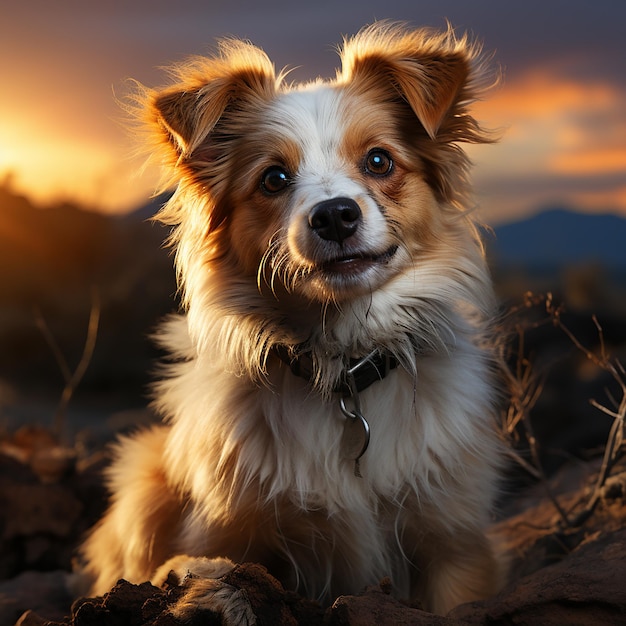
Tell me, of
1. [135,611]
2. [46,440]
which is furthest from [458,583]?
[46,440]

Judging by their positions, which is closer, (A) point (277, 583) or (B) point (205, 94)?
(A) point (277, 583)

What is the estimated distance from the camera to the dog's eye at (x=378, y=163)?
3.20 m

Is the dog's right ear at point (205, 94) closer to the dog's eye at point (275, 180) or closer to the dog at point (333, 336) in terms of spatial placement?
the dog at point (333, 336)

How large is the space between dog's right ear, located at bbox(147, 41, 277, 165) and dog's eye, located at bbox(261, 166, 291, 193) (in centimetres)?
30

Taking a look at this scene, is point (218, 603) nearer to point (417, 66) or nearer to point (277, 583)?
point (277, 583)

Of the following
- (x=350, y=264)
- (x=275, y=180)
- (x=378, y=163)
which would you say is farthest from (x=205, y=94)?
(x=350, y=264)

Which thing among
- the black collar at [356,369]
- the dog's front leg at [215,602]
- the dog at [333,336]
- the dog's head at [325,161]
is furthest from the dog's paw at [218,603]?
the dog's head at [325,161]

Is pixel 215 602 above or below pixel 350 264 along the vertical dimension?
below

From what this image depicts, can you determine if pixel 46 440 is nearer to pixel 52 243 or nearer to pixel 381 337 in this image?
pixel 381 337

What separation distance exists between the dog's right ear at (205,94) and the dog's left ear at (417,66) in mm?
389

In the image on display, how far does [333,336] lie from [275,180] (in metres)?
0.67

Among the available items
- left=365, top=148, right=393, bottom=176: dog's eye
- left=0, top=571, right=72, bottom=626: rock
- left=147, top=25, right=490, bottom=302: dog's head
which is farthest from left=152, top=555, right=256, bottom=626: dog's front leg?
left=365, top=148, right=393, bottom=176: dog's eye

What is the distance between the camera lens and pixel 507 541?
4.14 meters

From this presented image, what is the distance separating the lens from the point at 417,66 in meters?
→ 3.39
